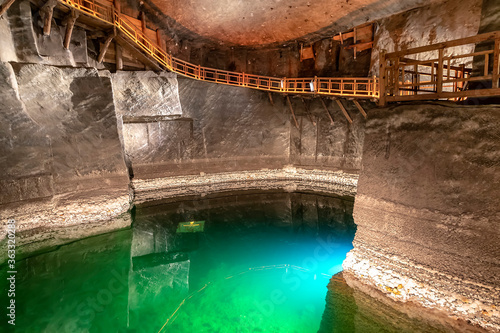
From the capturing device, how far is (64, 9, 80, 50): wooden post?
9.65m

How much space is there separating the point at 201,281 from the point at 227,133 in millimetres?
9653

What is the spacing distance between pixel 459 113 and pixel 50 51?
477 inches

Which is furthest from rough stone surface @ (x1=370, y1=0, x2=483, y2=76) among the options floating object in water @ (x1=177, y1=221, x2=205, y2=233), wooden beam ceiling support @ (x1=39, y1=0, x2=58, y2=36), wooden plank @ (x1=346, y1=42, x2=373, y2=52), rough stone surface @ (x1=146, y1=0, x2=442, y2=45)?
wooden beam ceiling support @ (x1=39, y1=0, x2=58, y2=36)

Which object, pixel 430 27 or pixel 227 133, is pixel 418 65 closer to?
pixel 430 27

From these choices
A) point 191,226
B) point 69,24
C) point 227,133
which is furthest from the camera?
point 227,133

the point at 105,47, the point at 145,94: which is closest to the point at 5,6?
the point at 105,47

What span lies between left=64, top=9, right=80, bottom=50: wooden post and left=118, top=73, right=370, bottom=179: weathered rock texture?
233 cm

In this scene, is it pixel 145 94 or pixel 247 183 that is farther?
pixel 247 183

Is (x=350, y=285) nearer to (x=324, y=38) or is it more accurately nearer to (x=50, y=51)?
(x=50, y=51)

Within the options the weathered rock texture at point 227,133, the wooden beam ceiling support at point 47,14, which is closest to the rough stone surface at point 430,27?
the weathered rock texture at point 227,133

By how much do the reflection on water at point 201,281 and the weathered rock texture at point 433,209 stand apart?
2.32ft

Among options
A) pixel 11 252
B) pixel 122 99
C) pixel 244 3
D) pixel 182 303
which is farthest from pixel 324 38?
pixel 11 252

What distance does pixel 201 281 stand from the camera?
6973 mm

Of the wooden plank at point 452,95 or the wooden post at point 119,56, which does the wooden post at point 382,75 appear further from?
the wooden post at point 119,56
